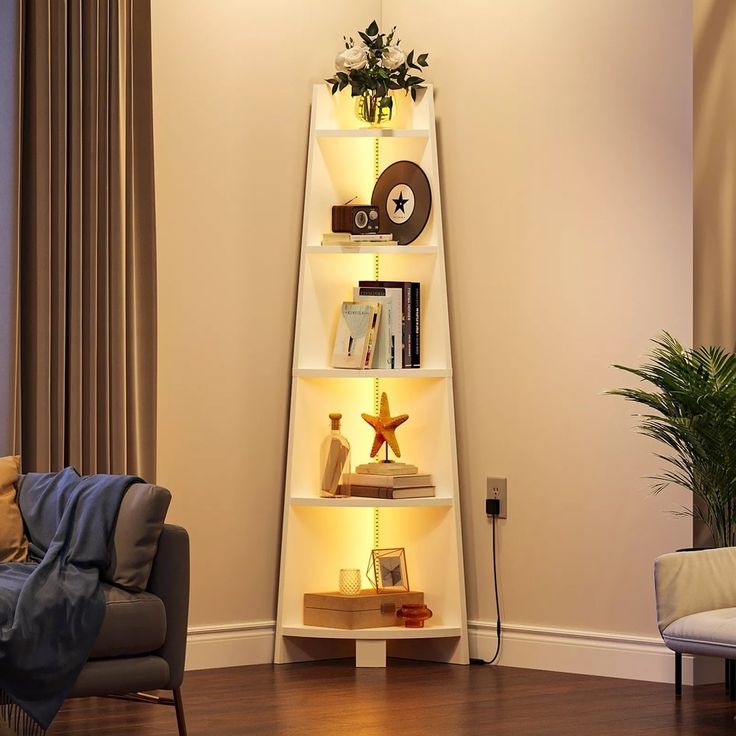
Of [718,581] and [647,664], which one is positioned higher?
[718,581]

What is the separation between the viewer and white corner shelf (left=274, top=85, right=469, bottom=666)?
4.61 meters

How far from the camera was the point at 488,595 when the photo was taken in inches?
185

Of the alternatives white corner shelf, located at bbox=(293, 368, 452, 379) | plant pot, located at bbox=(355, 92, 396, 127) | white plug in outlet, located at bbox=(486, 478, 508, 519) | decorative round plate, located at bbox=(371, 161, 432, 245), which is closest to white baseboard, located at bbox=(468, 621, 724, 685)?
white plug in outlet, located at bbox=(486, 478, 508, 519)

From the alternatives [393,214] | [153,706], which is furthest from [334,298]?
[153,706]

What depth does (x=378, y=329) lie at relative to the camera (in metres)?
4.66

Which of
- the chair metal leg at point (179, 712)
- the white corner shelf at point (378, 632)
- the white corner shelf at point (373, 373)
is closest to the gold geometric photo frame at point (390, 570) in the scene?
the white corner shelf at point (378, 632)

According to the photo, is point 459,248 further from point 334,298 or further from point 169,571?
point 169,571

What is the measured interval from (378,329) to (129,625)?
1806 mm

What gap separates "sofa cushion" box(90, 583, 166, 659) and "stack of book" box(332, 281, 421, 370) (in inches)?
63.1

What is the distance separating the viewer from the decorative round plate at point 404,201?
4.75m

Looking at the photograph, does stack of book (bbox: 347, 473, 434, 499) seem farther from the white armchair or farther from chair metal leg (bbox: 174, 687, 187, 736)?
chair metal leg (bbox: 174, 687, 187, 736)

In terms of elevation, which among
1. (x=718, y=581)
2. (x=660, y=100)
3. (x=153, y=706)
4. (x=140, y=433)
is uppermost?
(x=660, y=100)

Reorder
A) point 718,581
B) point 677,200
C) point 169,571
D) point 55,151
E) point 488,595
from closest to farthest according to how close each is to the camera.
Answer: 1. point 169,571
2. point 718,581
3. point 55,151
4. point 677,200
5. point 488,595

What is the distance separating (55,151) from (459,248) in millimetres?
1619
